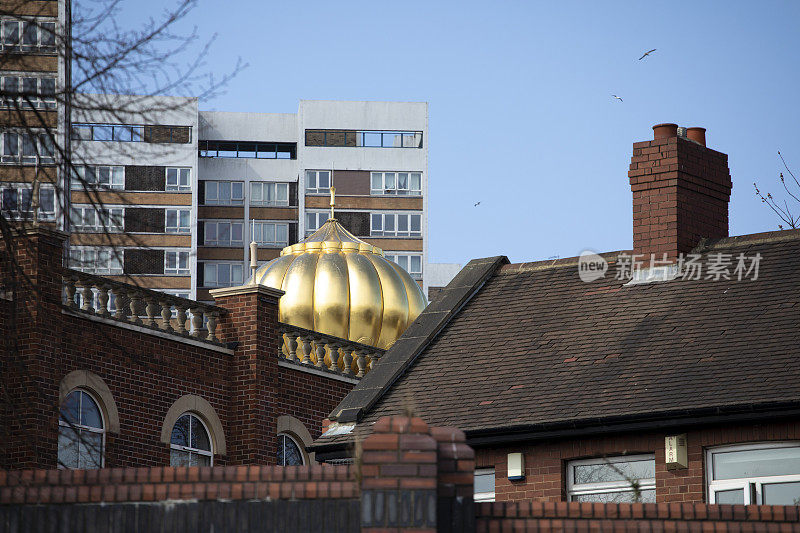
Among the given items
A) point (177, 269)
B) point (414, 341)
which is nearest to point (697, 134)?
point (414, 341)

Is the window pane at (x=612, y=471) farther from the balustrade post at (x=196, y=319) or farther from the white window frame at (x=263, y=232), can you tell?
the white window frame at (x=263, y=232)

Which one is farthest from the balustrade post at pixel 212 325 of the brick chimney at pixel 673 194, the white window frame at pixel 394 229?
the white window frame at pixel 394 229

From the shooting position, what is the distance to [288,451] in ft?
106

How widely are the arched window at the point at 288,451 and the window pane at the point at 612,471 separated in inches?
513

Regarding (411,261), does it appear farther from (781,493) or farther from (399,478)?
(399,478)

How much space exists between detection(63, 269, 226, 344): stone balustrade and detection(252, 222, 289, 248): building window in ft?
225

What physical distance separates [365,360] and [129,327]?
7.99 meters

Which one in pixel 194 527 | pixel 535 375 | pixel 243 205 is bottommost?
pixel 194 527

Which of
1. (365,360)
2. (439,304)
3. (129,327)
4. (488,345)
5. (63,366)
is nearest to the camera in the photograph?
(488,345)

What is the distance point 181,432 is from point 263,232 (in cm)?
7172

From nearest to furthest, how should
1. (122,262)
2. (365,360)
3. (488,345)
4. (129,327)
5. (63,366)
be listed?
(122,262), (488,345), (63,366), (129,327), (365,360)

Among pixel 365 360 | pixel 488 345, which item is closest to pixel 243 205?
pixel 365 360

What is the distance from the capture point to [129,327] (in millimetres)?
27859

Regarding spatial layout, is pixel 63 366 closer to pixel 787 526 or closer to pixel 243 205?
pixel 787 526
